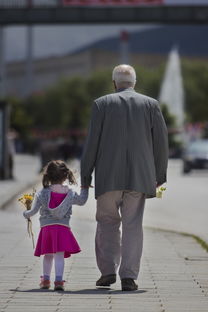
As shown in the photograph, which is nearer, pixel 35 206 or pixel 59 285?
pixel 59 285

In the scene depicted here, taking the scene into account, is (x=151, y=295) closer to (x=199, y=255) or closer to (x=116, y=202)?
(x=116, y=202)

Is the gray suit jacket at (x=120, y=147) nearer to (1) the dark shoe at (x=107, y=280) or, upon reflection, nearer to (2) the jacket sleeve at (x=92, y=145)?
(2) the jacket sleeve at (x=92, y=145)

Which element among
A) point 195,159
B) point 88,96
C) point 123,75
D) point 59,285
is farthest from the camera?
point 88,96

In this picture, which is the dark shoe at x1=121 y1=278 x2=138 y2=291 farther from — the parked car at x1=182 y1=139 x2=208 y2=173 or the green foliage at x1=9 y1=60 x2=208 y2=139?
the green foliage at x1=9 y1=60 x2=208 y2=139

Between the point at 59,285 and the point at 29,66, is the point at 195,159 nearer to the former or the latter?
the point at 59,285

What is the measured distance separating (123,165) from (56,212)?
2.03 feet

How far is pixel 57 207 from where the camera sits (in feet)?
31.8

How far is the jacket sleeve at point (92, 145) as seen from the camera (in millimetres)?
9680

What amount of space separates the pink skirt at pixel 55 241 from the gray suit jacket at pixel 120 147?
15.5 inches

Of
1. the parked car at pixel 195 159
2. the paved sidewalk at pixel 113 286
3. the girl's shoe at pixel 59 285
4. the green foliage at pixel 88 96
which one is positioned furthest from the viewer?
the green foliage at pixel 88 96

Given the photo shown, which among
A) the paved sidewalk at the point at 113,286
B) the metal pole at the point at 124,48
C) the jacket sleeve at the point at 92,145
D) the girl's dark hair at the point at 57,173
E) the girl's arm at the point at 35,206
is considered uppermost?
the jacket sleeve at the point at 92,145

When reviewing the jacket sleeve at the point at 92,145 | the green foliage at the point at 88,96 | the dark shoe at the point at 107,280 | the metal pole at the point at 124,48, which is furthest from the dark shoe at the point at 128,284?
the metal pole at the point at 124,48

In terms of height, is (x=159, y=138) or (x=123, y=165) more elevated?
(x=159, y=138)

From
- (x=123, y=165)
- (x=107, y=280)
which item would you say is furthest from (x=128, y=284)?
(x=123, y=165)
